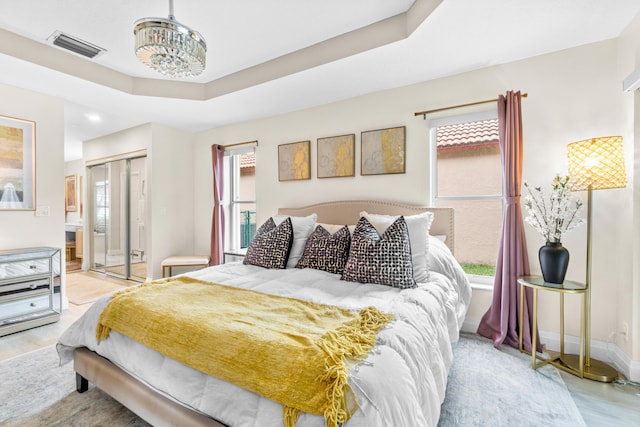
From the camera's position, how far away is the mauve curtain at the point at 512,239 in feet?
8.02

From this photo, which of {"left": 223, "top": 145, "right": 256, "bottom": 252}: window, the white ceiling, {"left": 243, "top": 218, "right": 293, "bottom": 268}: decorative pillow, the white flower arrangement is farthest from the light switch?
the white flower arrangement

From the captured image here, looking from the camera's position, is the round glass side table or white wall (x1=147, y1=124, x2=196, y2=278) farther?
white wall (x1=147, y1=124, x2=196, y2=278)

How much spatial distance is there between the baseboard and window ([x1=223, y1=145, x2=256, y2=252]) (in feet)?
12.1

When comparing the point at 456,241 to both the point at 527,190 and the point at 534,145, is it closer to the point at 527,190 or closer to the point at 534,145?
the point at 527,190

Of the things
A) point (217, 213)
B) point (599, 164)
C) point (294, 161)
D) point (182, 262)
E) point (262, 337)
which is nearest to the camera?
point (262, 337)

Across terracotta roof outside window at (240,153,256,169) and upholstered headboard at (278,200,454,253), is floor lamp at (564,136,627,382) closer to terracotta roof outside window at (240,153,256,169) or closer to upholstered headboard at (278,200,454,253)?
upholstered headboard at (278,200,454,253)

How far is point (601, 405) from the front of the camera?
1.76m

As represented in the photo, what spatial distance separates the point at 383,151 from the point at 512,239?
1457mm

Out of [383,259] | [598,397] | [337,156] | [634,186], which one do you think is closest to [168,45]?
[383,259]

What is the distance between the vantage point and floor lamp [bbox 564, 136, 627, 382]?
199cm

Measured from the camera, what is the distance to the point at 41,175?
3.28 metres

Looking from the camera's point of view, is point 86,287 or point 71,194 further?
point 71,194

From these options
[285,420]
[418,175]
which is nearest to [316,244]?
[418,175]

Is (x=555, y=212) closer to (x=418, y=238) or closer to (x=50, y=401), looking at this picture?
(x=418, y=238)
